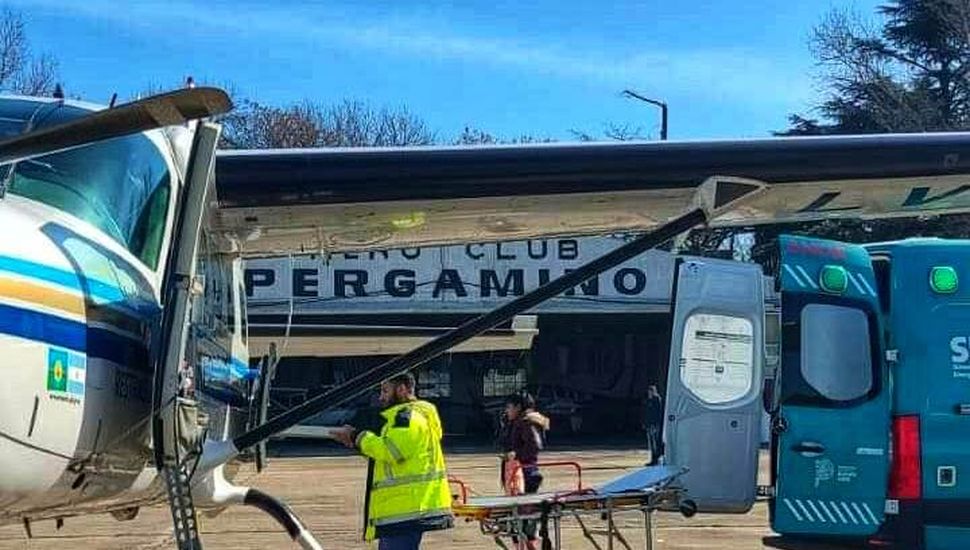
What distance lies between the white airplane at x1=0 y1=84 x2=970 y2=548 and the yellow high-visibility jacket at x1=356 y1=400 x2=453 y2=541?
960 mm

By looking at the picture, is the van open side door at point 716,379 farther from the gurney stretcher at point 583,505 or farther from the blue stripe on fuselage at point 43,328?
the blue stripe on fuselage at point 43,328

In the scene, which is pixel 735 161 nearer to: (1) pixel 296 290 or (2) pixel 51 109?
(2) pixel 51 109

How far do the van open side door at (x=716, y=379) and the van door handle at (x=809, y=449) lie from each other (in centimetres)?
71

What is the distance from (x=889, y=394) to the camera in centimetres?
797

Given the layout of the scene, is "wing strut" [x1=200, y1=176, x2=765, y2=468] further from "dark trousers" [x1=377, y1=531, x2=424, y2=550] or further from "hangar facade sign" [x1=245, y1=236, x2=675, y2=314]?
"hangar facade sign" [x1=245, y1=236, x2=675, y2=314]

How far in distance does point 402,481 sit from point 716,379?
2.58 metres

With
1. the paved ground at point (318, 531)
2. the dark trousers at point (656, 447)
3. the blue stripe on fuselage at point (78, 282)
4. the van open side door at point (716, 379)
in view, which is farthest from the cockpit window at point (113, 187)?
the dark trousers at point (656, 447)

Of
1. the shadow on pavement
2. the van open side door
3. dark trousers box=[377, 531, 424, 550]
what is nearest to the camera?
dark trousers box=[377, 531, 424, 550]

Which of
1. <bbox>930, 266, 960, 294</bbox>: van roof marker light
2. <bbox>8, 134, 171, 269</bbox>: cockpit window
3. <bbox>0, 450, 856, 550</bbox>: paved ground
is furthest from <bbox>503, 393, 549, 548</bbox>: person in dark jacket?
<bbox>8, 134, 171, 269</bbox>: cockpit window

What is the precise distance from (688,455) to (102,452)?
548cm

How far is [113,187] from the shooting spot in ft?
15.3

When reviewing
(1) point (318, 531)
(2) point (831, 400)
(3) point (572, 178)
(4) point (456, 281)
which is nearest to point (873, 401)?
(2) point (831, 400)

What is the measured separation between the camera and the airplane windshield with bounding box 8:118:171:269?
4.40 meters

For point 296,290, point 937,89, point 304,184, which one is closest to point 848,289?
point 304,184
